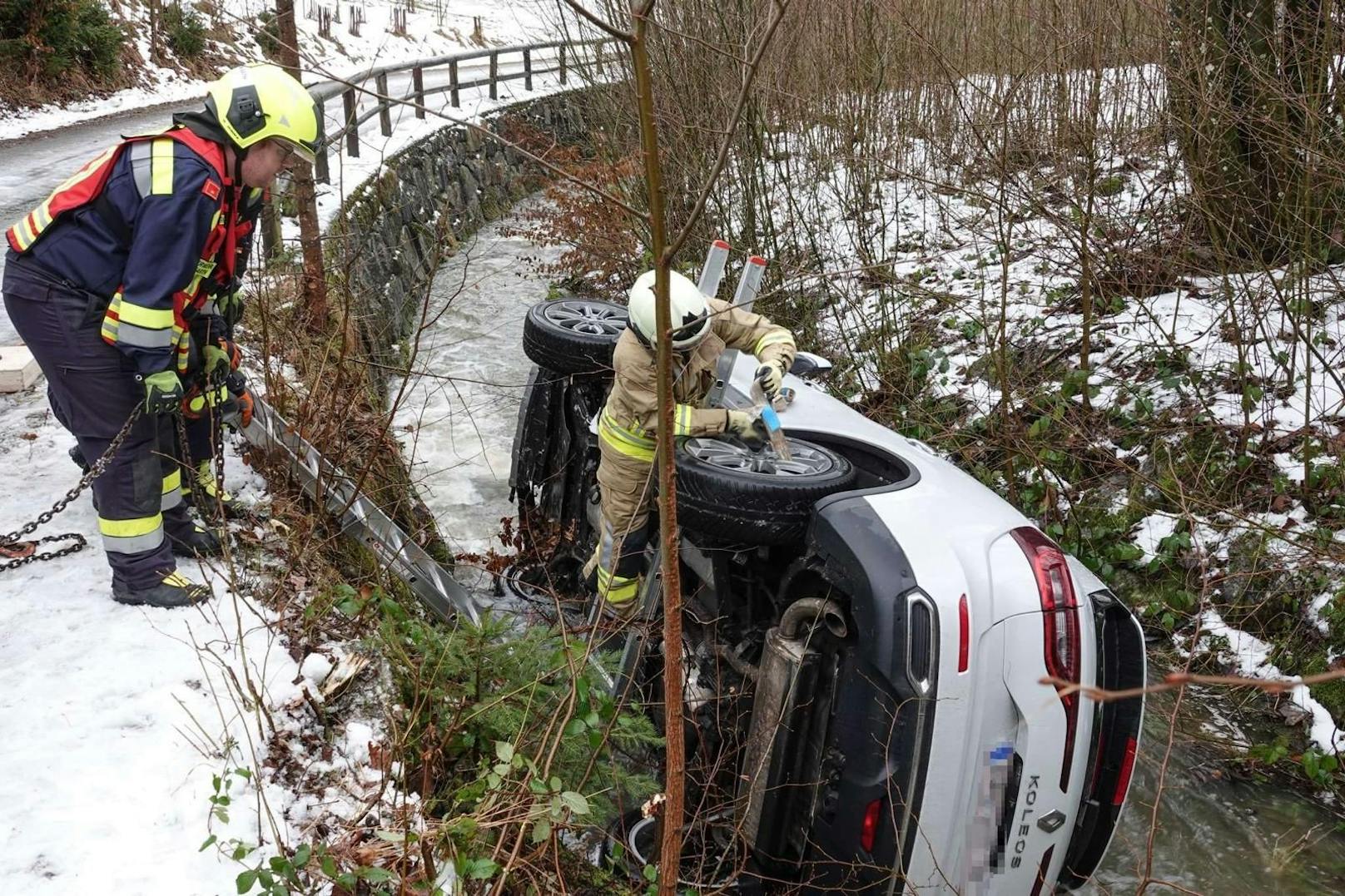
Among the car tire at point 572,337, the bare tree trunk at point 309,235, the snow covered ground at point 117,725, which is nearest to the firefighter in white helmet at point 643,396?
the car tire at point 572,337

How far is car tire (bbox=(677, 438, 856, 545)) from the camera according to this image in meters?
3.06

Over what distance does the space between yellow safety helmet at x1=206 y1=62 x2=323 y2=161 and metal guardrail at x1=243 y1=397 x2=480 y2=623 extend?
4.30 ft

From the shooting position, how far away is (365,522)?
14.3 ft

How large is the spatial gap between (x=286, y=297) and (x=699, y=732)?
482 centimetres

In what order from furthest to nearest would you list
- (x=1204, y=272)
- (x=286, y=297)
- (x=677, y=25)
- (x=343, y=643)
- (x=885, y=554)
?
(x=677, y=25)
(x=286, y=297)
(x=1204, y=272)
(x=343, y=643)
(x=885, y=554)

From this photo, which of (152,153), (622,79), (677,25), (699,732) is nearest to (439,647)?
(699,732)

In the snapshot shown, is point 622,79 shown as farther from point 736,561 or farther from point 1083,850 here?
point 1083,850

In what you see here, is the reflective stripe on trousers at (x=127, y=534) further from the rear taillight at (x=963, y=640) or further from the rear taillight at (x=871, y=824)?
the rear taillight at (x=963, y=640)

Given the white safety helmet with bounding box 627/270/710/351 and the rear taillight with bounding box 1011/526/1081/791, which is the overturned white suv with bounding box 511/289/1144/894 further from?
the white safety helmet with bounding box 627/270/710/351

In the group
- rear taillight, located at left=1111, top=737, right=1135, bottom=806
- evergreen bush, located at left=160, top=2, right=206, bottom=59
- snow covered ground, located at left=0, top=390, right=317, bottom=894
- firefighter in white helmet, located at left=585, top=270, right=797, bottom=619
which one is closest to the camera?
snow covered ground, located at left=0, top=390, right=317, bottom=894

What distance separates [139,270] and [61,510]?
110 cm

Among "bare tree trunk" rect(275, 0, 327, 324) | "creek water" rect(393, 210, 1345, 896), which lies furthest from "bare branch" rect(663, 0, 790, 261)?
"bare tree trunk" rect(275, 0, 327, 324)

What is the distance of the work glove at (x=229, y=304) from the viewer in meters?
→ 4.11

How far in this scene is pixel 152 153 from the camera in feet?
10.8
